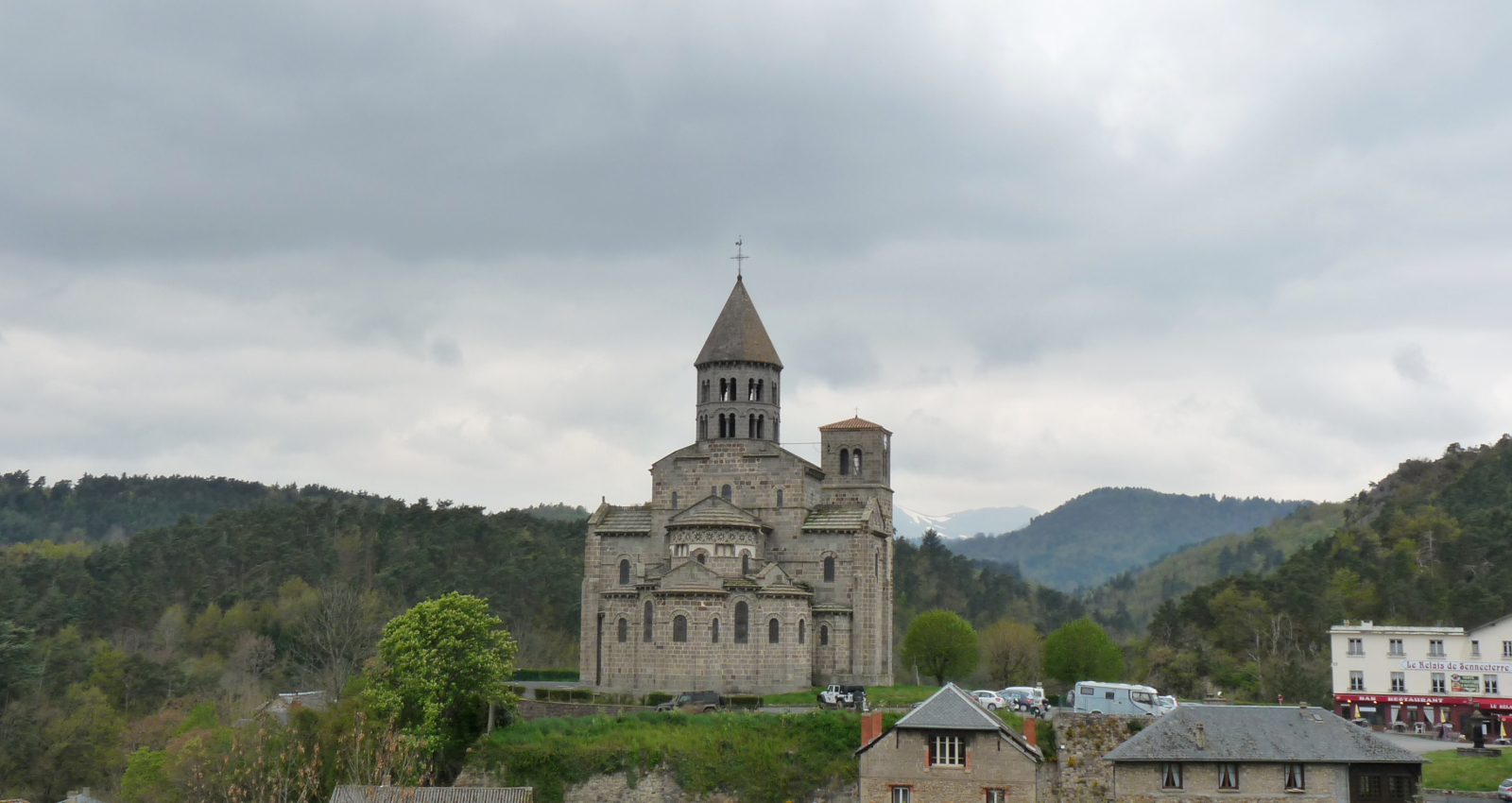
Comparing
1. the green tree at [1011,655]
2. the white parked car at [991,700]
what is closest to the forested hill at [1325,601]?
the green tree at [1011,655]

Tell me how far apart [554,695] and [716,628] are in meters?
8.22

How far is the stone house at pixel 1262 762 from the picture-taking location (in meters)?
48.0

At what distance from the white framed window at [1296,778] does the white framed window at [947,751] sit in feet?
35.0

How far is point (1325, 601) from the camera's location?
8969 centimetres

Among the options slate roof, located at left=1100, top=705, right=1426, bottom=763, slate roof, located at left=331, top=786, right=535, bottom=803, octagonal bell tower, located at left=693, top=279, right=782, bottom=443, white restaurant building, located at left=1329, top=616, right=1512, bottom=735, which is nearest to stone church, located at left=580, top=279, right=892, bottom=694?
octagonal bell tower, located at left=693, top=279, right=782, bottom=443

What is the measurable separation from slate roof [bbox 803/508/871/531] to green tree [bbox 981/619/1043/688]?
23260 mm

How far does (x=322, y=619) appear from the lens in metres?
101

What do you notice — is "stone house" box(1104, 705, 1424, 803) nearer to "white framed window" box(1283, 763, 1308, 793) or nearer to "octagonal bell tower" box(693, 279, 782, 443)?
Result: "white framed window" box(1283, 763, 1308, 793)

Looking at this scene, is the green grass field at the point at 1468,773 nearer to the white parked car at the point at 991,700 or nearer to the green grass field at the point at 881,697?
the white parked car at the point at 991,700

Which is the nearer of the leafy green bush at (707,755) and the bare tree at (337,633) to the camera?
the leafy green bush at (707,755)

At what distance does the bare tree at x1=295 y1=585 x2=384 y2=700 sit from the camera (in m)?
90.8

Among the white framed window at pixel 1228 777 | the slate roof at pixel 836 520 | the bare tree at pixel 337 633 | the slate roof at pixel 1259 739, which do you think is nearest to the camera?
the slate roof at pixel 1259 739

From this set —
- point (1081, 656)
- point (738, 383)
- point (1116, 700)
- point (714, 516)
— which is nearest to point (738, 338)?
point (738, 383)

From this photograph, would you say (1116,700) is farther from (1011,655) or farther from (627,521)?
(1011,655)
